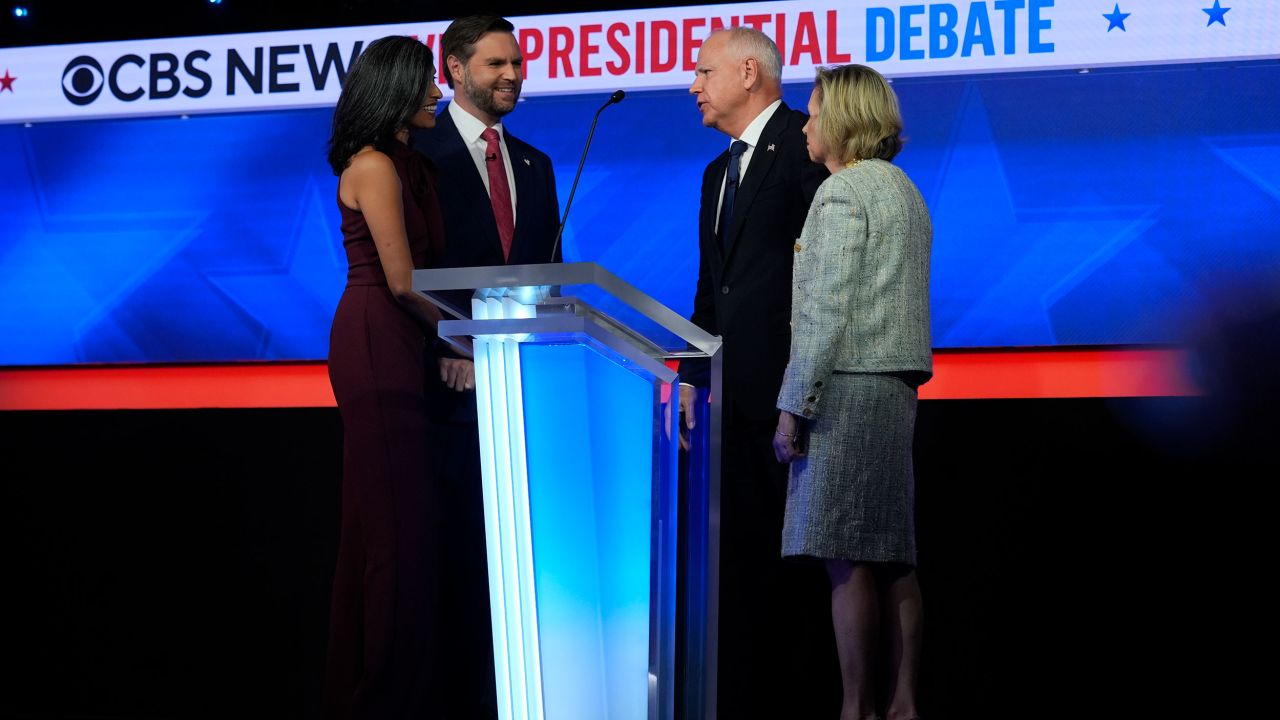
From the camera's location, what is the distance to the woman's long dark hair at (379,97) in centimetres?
258

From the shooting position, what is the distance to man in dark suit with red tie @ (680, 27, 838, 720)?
300 cm

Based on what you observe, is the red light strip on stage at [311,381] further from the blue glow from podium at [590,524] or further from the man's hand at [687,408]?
the blue glow from podium at [590,524]

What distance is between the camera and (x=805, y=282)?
2.54 m

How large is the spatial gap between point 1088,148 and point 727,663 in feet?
5.78

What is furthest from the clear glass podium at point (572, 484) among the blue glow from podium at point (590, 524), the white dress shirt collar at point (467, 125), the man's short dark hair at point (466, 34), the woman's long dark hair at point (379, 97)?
the man's short dark hair at point (466, 34)

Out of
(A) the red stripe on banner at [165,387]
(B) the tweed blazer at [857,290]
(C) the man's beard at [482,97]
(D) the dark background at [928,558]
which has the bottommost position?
(D) the dark background at [928,558]

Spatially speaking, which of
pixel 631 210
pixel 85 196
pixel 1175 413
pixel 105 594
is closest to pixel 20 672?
pixel 105 594

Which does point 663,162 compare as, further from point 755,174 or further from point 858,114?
point 858,114

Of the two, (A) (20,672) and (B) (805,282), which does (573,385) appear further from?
(A) (20,672)

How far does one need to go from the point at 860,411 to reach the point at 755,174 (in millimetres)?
849

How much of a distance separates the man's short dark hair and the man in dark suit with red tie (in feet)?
1.78

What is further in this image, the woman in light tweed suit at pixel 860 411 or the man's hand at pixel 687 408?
the woman in light tweed suit at pixel 860 411

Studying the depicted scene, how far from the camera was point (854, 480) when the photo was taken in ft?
8.07

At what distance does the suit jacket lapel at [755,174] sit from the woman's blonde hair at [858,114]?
0.45m
